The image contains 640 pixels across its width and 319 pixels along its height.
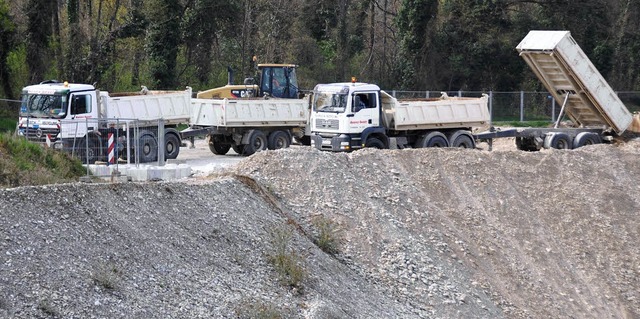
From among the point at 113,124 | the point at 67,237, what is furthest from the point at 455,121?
the point at 67,237

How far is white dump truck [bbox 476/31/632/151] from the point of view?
32406mm

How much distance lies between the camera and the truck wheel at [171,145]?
103ft

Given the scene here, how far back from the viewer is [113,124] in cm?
2650

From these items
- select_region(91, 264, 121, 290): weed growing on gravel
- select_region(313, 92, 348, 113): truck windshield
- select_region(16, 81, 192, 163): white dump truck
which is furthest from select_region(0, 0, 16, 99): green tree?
select_region(91, 264, 121, 290): weed growing on gravel

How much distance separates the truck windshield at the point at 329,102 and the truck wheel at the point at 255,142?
2717mm

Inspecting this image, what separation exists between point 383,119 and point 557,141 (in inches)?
241

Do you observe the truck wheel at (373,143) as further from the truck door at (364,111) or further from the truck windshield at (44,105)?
the truck windshield at (44,105)

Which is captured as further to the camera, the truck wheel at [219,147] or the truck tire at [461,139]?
the truck wheel at [219,147]

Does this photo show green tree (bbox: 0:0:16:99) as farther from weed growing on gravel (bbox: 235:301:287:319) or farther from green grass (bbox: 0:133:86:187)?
weed growing on gravel (bbox: 235:301:287:319)

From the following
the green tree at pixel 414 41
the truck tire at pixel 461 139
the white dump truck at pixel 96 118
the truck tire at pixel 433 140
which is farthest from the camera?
the green tree at pixel 414 41

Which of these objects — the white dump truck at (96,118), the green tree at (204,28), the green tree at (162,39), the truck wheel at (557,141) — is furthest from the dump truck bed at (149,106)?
the green tree at (204,28)

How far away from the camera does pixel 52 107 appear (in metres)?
29.2

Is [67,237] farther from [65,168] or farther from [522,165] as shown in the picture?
[522,165]

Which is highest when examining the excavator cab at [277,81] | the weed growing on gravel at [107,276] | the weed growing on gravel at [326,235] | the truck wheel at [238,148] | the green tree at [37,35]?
the green tree at [37,35]
